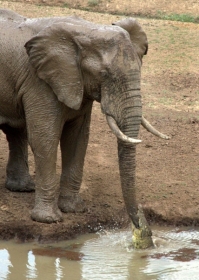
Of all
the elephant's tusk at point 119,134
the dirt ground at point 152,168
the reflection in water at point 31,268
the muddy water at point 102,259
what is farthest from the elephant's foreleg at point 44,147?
the elephant's tusk at point 119,134

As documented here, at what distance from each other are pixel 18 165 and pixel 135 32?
2.18 meters

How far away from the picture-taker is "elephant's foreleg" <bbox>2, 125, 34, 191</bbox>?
10469mm

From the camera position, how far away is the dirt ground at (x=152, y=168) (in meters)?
9.90

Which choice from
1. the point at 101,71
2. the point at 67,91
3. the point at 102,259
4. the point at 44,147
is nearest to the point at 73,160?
the point at 44,147

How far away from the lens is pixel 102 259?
9.18 meters

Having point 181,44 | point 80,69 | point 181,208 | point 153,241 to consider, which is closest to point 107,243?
point 153,241

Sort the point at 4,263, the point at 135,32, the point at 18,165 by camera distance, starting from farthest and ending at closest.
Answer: the point at 18,165 < the point at 135,32 < the point at 4,263

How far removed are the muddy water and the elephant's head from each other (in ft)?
1.43

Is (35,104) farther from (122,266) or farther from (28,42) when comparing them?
(122,266)

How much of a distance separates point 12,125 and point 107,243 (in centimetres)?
162

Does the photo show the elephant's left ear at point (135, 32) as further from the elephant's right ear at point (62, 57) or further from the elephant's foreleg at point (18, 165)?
the elephant's foreleg at point (18, 165)

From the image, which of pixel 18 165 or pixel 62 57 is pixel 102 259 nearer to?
pixel 18 165

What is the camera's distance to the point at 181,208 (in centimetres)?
1041

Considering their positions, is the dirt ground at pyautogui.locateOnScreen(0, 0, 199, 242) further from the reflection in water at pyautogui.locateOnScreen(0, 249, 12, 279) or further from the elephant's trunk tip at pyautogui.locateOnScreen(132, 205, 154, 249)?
the elephant's trunk tip at pyautogui.locateOnScreen(132, 205, 154, 249)
